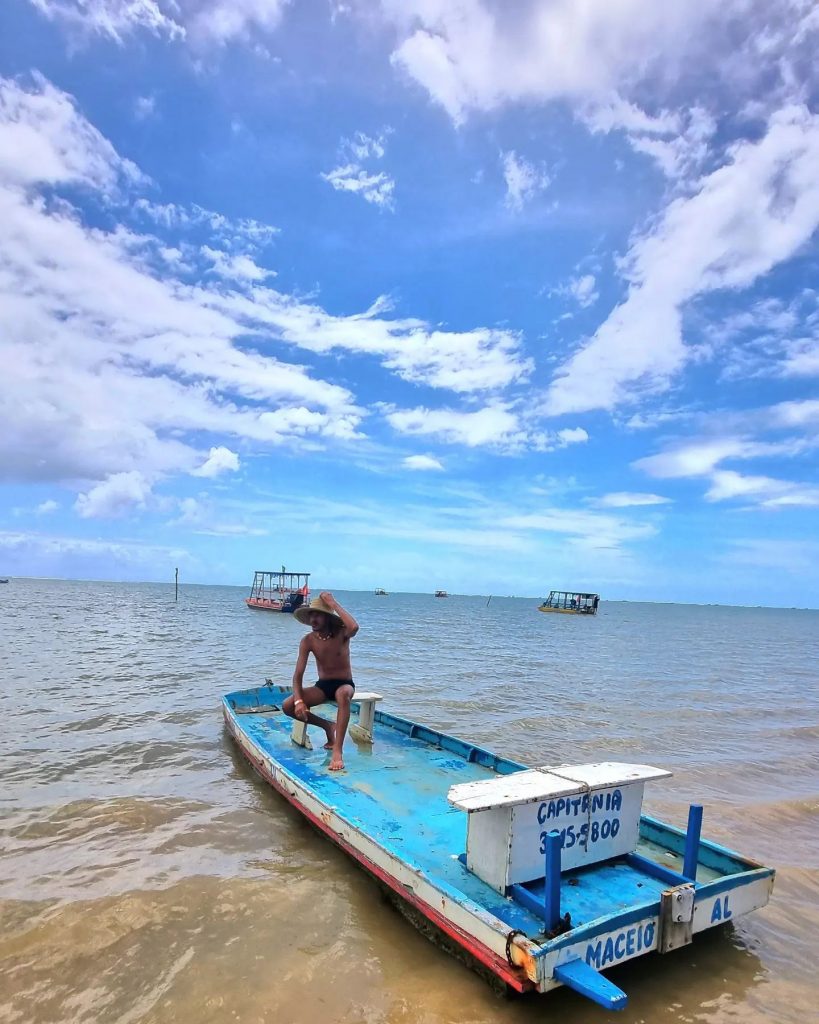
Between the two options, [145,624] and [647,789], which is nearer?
[647,789]

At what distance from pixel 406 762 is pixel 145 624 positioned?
37.8 m

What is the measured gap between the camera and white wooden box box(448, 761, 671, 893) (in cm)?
424

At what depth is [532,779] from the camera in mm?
4590

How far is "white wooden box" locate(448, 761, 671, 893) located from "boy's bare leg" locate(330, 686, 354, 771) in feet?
9.46

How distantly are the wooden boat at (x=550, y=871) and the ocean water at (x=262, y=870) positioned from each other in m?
0.47

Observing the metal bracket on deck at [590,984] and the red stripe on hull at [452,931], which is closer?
the metal bracket on deck at [590,984]

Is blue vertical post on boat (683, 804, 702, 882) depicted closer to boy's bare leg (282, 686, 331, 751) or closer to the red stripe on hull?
the red stripe on hull

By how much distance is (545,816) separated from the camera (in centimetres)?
434

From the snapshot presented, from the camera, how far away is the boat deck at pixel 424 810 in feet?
14.6

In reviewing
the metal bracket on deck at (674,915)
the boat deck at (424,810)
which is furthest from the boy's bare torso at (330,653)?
the metal bracket on deck at (674,915)

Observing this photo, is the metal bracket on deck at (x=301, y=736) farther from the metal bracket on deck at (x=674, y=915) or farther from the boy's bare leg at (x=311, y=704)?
the metal bracket on deck at (x=674, y=915)

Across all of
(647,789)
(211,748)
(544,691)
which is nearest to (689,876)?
(647,789)

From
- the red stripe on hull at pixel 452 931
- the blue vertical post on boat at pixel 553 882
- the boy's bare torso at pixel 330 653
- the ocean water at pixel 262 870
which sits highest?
the boy's bare torso at pixel 330 653

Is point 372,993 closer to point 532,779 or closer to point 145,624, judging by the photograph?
point 532,779
